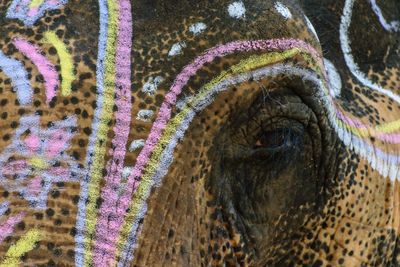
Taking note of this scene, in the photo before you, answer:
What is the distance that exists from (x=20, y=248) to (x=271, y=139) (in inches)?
24.7

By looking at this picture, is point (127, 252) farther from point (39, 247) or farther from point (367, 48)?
point (367, 48)

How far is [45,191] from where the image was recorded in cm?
187

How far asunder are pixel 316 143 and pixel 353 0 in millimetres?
588

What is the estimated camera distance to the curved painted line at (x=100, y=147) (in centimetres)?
189

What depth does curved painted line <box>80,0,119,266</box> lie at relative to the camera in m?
1.89

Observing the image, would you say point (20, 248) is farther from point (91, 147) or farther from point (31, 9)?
point (31, 9)

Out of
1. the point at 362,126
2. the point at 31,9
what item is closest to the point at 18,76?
the point at 31,9

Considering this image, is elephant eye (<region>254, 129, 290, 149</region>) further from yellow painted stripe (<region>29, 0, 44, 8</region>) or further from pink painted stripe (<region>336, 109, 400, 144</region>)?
yellow painted stripe (<region>29, 0, 44, 8</region>)

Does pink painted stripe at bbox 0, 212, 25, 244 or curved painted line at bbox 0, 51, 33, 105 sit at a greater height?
curved painted line at bbox 0, 51, 33, 105

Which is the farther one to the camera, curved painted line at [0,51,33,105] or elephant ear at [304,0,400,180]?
elephant ear at [304,0,400,180]

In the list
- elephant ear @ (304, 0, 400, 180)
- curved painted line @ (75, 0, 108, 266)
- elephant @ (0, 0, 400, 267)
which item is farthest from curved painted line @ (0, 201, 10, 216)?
elephant ear @ (304, 0, 400, 180)

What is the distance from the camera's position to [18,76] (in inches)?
75.7

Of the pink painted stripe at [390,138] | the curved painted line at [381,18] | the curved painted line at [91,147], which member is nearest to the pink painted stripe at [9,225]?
the curved painted line at [91,147]

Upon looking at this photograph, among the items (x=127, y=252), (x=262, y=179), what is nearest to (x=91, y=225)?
(x=127, y=252)
